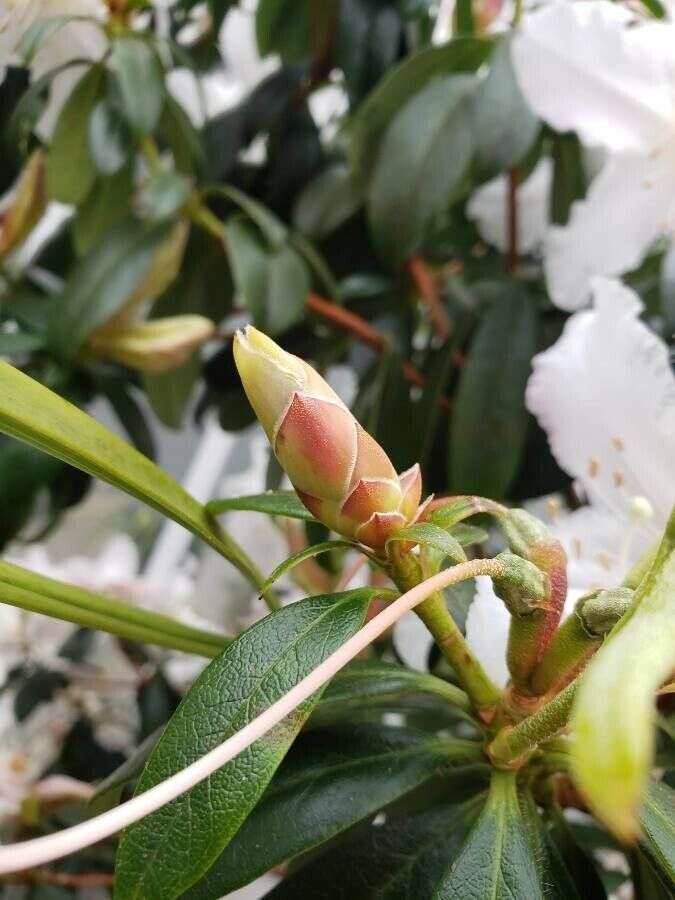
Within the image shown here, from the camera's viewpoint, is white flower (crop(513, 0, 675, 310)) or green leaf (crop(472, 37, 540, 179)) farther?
green leaf (crop(472, 37, 540, 179))

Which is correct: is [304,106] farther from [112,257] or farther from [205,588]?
[205,588]

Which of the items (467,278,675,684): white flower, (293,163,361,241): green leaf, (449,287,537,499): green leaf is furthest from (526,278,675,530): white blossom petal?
(293,163,361,241): green leaf

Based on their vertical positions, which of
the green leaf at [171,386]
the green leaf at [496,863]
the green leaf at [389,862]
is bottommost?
the green leaf at [171,386]

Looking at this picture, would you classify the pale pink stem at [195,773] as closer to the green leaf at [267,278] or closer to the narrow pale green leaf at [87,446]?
the narrow pale green leaf at [87,446]

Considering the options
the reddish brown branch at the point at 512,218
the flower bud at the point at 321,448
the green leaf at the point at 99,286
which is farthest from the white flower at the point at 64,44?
the flower bud at the point at 321,448

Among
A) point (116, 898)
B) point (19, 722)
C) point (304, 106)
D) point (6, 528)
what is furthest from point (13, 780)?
point (304, 106)

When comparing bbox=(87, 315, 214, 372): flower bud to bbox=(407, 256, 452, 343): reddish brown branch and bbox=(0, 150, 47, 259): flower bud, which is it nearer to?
bbox=(0, 150, 47, 259): flower bud

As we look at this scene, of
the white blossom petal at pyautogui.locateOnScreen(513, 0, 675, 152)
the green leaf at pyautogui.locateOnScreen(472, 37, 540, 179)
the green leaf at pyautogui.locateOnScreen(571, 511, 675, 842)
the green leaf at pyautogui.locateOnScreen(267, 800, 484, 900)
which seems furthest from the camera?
the green leaf at pyautogui.locateOnScreen(472, 37, 540, 179)

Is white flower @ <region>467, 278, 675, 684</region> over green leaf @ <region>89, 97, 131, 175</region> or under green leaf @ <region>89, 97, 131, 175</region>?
under
